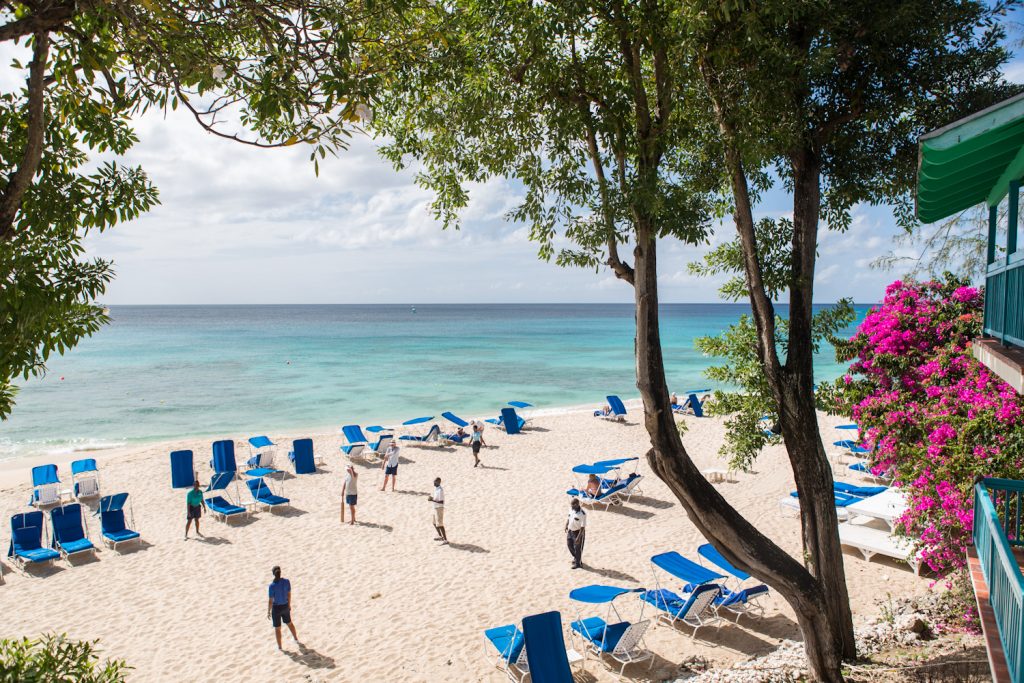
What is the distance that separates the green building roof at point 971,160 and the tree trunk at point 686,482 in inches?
90.9

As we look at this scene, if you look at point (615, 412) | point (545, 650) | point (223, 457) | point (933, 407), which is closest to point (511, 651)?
point (545, 650)

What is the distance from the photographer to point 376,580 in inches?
427

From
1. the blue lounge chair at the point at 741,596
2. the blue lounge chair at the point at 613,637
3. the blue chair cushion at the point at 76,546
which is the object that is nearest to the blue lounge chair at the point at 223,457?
the blue chair cushion at the point at 76,546

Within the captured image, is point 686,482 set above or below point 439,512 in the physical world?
above

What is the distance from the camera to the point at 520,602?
9.95 m

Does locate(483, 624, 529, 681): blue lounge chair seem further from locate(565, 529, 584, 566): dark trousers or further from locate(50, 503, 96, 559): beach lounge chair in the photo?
locate(50, 503, 96, 559): beach lounge chair

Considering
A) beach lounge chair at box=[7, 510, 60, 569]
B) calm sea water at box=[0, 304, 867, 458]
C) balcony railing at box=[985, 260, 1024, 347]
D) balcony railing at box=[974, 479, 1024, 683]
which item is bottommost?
calm sea water at box=[0, 304, 867, 458]

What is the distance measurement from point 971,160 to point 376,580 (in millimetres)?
9759

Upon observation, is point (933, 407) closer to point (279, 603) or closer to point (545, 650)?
point (545, 650)

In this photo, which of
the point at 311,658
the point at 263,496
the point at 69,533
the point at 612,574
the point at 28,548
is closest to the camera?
the point at 311,658

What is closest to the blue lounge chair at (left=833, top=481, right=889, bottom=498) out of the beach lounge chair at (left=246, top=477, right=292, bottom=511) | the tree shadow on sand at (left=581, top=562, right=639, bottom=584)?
the tree shadow on sand at (left=581, top=562, right=639, bottom=584)

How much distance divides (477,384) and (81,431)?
2416cm

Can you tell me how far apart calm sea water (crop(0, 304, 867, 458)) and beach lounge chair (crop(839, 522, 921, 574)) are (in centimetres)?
2485

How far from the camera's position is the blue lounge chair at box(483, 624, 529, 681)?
7734mm
